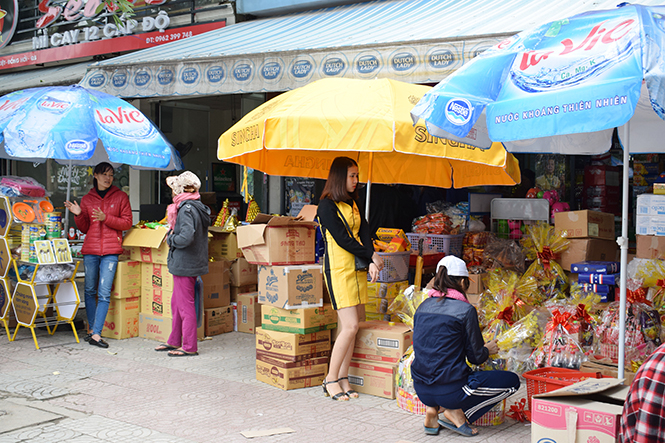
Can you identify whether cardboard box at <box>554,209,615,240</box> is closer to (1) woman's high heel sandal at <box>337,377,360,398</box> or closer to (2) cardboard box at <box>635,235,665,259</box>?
(2) cardboard box at <box>635,235,665,259</box>

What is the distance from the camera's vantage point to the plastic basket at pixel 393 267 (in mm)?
6949

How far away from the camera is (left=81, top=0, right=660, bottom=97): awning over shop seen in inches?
Answer: 245

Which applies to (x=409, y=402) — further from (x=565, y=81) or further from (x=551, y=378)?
(x=565, y=81)

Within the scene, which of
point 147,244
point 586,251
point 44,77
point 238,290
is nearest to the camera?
point 586,251

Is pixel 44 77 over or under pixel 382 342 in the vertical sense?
over

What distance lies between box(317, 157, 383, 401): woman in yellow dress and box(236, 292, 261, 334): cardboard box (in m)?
2.75

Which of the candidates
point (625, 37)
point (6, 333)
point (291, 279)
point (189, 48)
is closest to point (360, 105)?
point (291, 279)

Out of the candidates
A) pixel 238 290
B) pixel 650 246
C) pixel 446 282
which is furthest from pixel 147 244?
pixel 650 246

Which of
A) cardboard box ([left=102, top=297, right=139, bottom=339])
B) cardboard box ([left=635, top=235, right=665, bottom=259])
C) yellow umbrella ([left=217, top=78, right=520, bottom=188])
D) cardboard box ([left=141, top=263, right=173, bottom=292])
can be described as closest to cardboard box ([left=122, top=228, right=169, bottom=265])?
cardboard box ([left=141, top=263, right=173, bottom=292])

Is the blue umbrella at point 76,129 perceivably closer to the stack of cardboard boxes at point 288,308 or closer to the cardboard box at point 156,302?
the cardboard box at point 156,302

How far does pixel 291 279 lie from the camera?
18.4 feet

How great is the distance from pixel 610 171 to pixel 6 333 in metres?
8.49

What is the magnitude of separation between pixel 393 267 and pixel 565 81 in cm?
400

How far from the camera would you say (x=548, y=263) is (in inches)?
288
